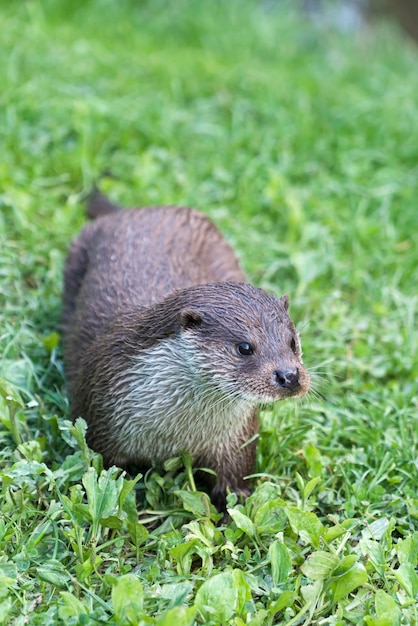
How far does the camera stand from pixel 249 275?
4141mm

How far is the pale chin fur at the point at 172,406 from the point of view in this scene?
275 centimetres

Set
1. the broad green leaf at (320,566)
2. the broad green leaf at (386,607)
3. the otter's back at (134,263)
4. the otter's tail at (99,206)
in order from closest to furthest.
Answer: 1. the broad green leaf at (386,607)
2. the broad green leaf at (320,566)
3. the otter's back at (134,263)
4. the otter's tail at (99,206)

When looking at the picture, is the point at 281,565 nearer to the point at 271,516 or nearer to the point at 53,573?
the point at 271,516

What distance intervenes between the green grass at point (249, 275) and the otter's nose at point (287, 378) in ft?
1.21

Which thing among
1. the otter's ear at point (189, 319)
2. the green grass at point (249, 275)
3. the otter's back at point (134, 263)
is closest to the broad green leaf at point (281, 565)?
the green grass at point (249, 275)

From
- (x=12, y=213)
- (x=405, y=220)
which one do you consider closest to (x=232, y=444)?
(x=12, y=213)

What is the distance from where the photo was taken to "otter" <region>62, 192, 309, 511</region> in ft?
8.80

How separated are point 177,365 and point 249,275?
1445mm

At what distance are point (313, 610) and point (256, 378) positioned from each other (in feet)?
2.07

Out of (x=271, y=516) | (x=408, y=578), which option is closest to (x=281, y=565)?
(x=271, y=516)

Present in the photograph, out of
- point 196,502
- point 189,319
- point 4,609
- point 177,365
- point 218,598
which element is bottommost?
point 4,609

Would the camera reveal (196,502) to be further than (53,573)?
Yes

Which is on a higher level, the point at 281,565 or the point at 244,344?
the point at 244,344

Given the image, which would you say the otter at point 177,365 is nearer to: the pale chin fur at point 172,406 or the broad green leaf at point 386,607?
the pale chin fur at point 172,406
